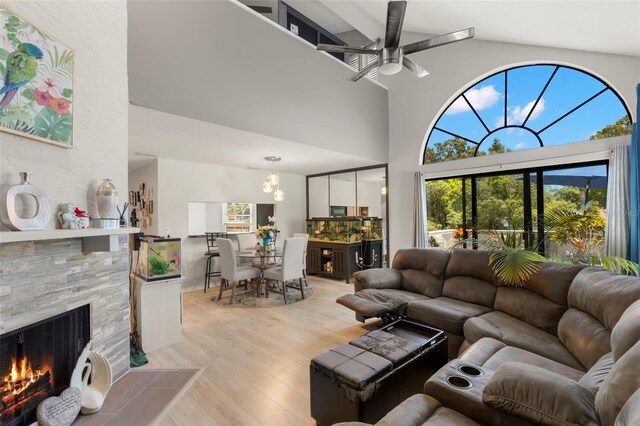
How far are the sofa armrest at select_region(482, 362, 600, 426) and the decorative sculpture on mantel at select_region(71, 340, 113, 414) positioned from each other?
2.32 meters

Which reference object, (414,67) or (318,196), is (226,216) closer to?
(318,196)

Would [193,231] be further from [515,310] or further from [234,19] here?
[515,310]

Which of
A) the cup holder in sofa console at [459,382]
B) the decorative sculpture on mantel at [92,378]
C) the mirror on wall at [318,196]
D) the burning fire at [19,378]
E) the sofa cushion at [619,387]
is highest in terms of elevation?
the mirror on wall at [318,196]

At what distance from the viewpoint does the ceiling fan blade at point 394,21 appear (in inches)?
90.7

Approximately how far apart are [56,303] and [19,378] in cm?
40

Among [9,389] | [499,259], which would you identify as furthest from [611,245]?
[9,389]

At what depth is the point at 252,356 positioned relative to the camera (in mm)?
2795

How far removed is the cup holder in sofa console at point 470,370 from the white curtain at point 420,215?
3.80 m

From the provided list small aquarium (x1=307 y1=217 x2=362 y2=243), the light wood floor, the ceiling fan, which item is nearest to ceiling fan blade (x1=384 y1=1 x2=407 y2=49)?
the ceiling fan

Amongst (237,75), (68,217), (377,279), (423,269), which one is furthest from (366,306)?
(237,75)

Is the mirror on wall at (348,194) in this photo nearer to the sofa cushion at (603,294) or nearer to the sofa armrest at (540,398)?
the sofa cushion at (603,294)

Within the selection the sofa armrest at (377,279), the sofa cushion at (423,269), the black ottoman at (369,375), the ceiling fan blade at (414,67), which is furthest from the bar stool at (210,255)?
the ceiling fan blade at (414,67)

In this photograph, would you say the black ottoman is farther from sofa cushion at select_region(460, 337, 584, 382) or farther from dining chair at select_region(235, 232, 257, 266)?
dining chair at select_region(235, 232, 257, 266)

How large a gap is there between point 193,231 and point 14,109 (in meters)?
4.18
